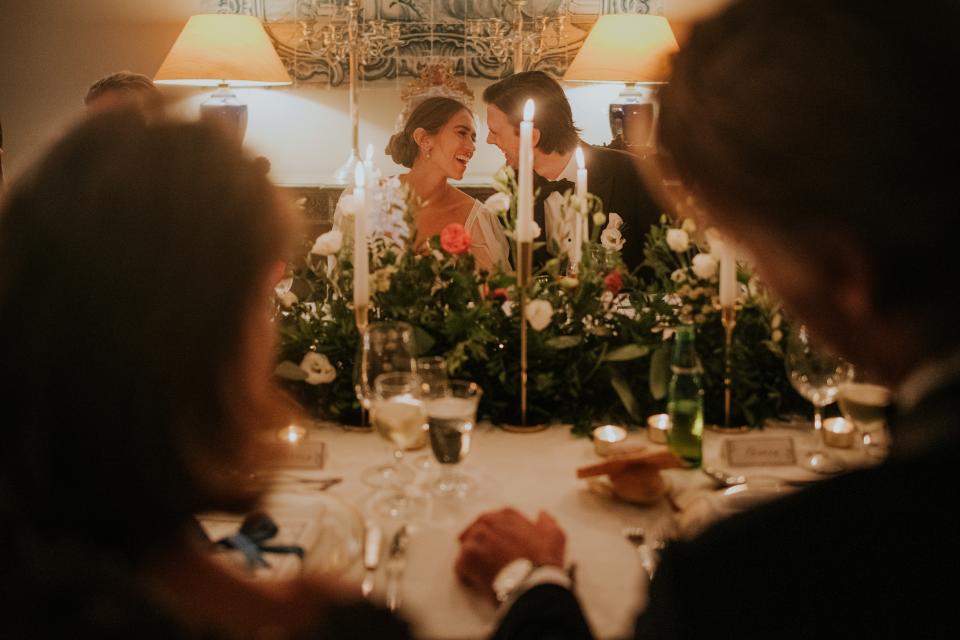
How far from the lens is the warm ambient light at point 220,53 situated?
3.40m

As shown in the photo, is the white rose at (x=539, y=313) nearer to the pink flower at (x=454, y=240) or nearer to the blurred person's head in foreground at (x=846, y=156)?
the pink flower at (x=454, y=240)

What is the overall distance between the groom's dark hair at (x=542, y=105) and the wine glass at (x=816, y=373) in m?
1.89

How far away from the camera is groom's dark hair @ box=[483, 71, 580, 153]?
10.3 ft

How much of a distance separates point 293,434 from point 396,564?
0.47 m

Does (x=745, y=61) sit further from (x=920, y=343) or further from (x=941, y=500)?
(x=941, y=500)

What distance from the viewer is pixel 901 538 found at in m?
0.63

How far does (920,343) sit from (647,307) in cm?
100

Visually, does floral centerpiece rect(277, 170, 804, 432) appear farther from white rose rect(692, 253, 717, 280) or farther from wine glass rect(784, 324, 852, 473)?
wine glass rect(784, 324, 852, 473)

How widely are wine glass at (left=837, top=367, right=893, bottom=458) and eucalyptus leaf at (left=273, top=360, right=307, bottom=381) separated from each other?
853mm

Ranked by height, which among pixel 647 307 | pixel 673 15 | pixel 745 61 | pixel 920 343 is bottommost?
pixel 647 307

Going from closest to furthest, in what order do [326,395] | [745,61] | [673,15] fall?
[745,61], [326,395], [673,15]

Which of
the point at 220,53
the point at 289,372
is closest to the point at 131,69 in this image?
the point at 220,53

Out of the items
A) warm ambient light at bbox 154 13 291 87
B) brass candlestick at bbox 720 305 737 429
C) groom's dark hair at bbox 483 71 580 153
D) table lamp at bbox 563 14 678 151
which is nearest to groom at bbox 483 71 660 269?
groom's dark hair at bbox 483 71 580 153

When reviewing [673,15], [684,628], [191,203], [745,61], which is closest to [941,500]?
[684,628]
